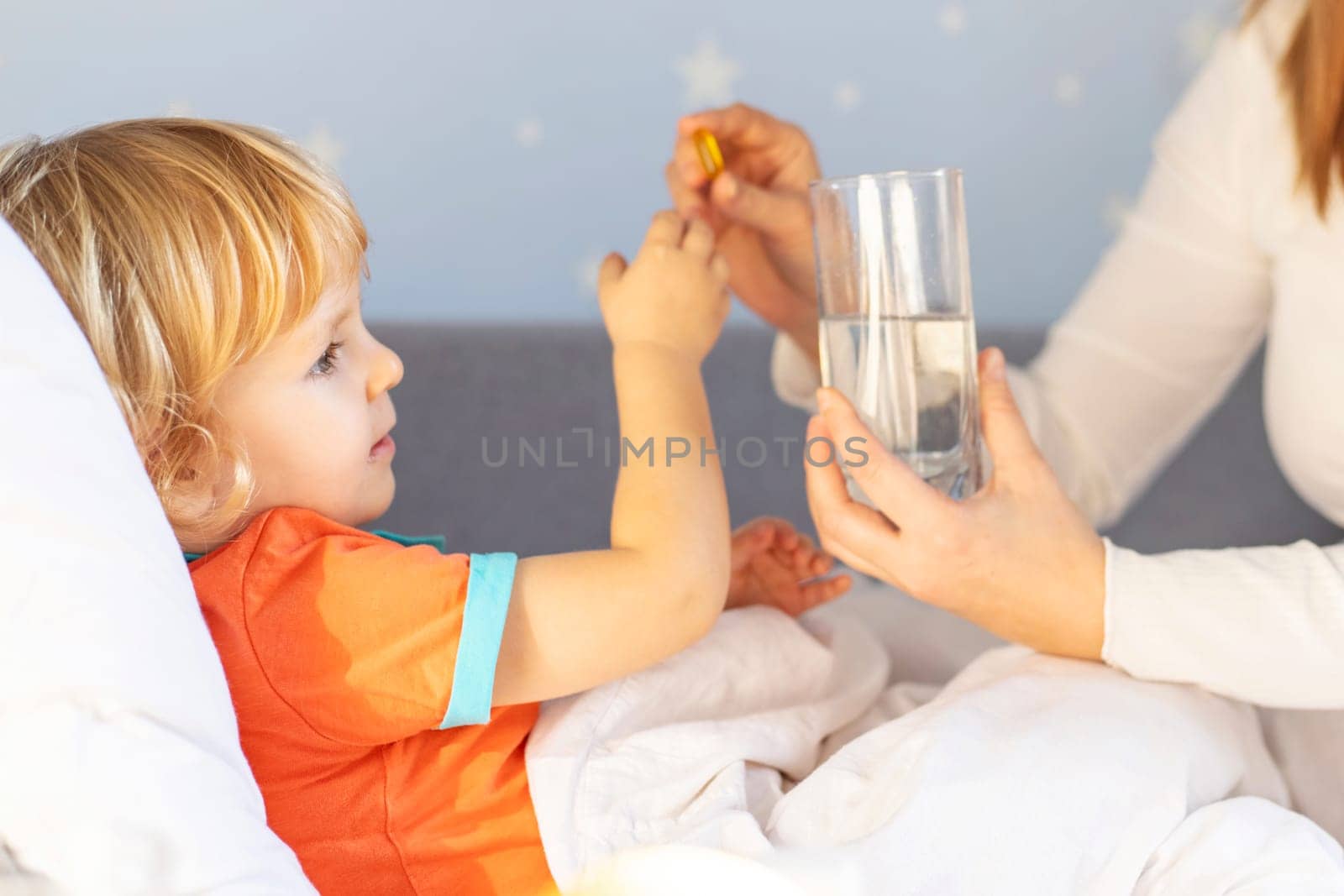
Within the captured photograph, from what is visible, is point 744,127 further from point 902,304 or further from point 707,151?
point 902,304

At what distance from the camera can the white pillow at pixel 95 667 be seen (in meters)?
0.55

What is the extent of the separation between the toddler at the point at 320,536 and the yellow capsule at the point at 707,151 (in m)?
0.25

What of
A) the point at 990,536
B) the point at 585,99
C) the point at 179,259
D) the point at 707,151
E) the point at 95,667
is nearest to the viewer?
the point at 95,667

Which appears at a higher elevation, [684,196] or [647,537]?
[684,196]

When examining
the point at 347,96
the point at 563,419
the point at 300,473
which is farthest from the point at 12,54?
the point at 300,473

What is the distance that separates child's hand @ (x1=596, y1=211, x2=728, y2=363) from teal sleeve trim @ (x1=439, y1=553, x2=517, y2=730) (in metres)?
0.25

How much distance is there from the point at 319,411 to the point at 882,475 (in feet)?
1.16

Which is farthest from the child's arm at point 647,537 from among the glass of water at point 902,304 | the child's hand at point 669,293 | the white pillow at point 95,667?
the white pillow at point 95,667

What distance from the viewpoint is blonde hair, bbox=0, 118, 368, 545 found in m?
0.71

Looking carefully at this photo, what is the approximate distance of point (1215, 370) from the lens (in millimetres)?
1254

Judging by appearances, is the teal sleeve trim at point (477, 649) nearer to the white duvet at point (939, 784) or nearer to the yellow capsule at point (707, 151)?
the white duvet at point (939, 784)

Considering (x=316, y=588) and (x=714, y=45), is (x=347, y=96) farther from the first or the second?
(x=316, y=588)

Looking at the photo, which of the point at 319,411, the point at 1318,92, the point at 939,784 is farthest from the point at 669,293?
the point at 1318,92

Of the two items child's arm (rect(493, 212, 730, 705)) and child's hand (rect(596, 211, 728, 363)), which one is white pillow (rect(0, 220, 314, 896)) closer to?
child's arm (rect(493, 212, 730, 705))
